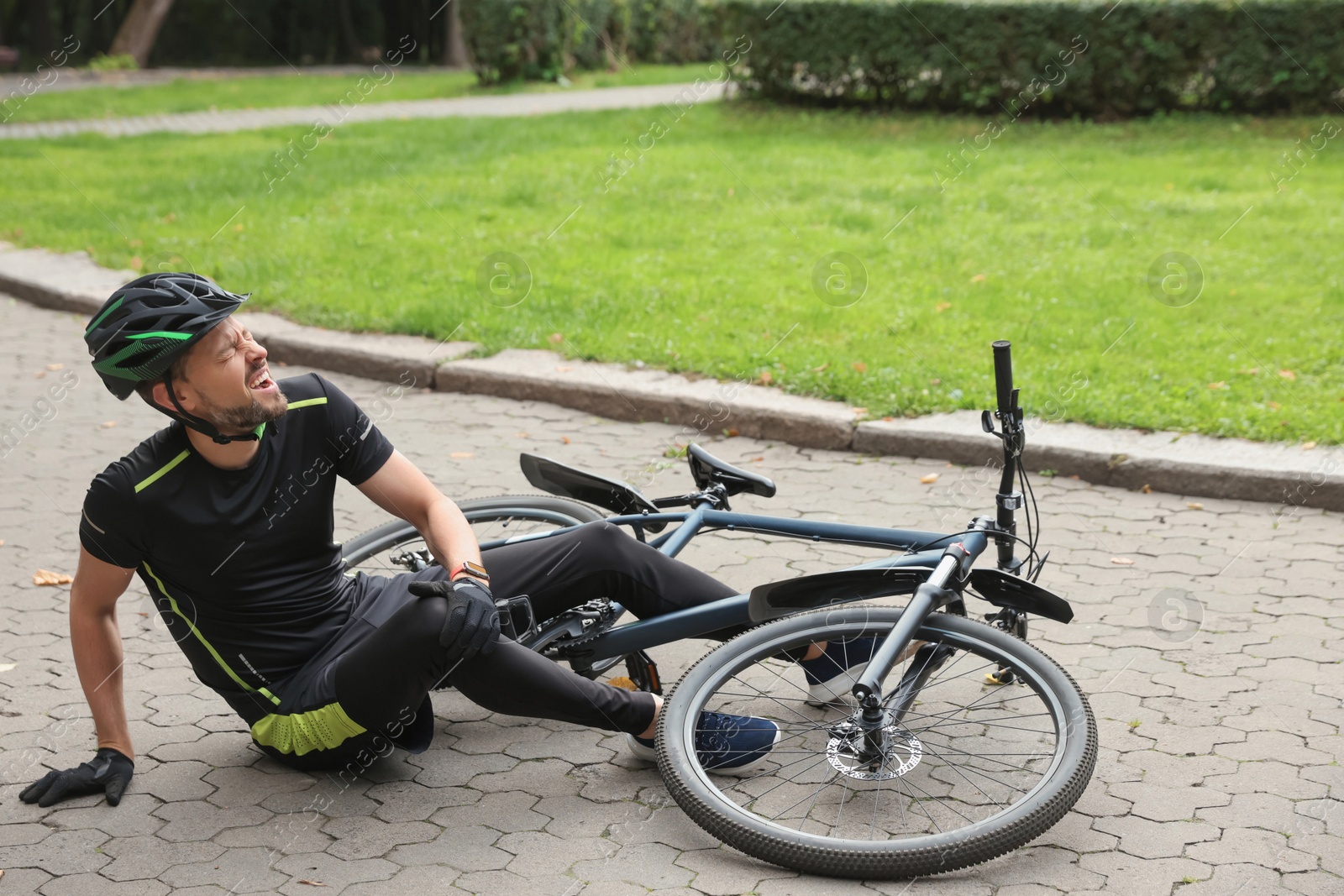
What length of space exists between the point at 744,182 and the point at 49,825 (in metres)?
8.46

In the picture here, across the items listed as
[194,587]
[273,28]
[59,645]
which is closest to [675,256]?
[59,645]

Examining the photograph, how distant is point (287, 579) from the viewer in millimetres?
3426

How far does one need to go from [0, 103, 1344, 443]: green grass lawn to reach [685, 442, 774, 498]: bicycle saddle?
2292mm

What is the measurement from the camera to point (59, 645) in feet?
14.6

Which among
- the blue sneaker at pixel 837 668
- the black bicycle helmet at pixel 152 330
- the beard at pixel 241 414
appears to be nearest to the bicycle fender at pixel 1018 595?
the blue sneaker at pixel 837 668

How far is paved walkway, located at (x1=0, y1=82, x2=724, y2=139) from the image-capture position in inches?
614

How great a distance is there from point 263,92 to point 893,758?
18494 millimetres

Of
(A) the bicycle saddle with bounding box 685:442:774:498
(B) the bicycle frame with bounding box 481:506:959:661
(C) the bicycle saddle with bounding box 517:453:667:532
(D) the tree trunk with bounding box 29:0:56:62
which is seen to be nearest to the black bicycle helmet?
(B) the bicycle frame with bounding box 481:506:959:661

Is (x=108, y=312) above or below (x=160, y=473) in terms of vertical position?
above

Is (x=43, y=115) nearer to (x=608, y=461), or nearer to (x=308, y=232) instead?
(x=308, y=232)

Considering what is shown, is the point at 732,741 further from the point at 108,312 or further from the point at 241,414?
the point at 108,312

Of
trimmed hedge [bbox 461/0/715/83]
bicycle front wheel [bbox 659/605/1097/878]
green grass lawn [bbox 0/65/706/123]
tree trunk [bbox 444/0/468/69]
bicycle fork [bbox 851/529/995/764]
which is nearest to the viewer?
bicycle front wheel [bbox 659/605/1097/878]

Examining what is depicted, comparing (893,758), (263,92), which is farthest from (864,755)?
(263,92)

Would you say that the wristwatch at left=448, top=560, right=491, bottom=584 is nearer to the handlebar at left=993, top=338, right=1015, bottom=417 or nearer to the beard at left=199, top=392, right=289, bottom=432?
the beard at left=199, top=392, right=289, bottom=432
